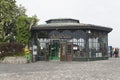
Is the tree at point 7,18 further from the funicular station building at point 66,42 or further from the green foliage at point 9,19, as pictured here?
the funicular station building at point 66,42

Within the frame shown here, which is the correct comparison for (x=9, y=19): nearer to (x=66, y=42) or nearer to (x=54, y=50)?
(x=54, y=50)

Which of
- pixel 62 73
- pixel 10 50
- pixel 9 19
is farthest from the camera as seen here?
pixel 9 19

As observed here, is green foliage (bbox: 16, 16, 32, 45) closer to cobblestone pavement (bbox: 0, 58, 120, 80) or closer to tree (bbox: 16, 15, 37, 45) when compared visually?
tree (bbox: 16, 15, 37, 45)

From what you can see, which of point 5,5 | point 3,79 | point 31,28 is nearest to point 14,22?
point 5,5

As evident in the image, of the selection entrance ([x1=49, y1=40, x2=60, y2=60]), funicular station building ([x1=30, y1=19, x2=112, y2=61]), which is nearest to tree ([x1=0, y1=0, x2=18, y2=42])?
funicular station building ([x1=30, y1=19, x2=112, y2=61])

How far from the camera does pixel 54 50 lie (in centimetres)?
4228

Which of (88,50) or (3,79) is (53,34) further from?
(3,79)

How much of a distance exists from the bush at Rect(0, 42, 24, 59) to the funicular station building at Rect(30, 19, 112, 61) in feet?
10.6

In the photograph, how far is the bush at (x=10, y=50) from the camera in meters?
38.1

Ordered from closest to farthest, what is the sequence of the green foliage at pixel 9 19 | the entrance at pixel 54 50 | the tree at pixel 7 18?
1. the entrance at pixel 54 50
2. the green foliage at pixel 9 19
3. the tree at pixel 7 18

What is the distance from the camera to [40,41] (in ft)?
140

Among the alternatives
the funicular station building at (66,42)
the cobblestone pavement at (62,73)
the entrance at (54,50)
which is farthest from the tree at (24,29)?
the cobblestone pavement at (62,73)


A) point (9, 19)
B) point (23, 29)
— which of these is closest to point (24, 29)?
point (23, 29)

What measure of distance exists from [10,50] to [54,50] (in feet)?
20.3
